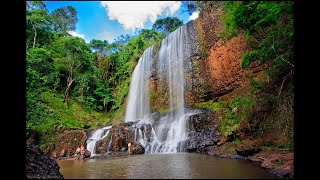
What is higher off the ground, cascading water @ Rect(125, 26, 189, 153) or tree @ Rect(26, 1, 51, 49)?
tree @ Rect(26, 1, 51, 49)

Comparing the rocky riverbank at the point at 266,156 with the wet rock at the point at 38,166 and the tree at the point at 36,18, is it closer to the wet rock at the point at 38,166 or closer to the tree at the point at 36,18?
the wet rock at the point at 38,166

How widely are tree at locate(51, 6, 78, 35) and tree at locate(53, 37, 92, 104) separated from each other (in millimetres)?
6643

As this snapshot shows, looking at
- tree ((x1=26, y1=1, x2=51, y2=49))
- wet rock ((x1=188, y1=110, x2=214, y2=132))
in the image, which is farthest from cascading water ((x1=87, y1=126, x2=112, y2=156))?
tree ((x1=26, y1=1, x2=51, y2=49))

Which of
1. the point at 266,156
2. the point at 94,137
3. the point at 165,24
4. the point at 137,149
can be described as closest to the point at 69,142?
the point at 94,137

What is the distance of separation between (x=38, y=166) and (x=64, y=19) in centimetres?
3150

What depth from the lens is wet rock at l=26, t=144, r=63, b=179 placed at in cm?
586

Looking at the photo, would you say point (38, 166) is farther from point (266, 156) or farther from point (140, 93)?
point (140, 93)

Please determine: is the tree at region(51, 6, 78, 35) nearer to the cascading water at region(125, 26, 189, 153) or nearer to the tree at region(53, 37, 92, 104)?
the tree at region(53, 37, 92, 104)

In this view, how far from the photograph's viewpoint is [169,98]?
22.0 metres

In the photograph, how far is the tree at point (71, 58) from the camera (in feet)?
84.1
